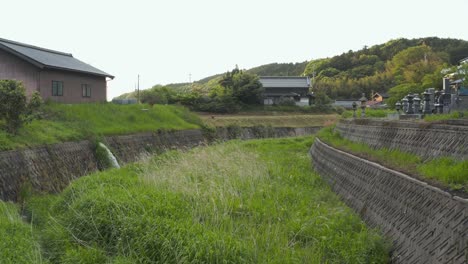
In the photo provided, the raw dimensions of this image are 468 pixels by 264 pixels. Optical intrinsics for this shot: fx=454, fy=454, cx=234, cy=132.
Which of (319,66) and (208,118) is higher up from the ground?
(319,66)

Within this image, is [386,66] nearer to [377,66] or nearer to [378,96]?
[377,66]

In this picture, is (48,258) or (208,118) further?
(208,118)

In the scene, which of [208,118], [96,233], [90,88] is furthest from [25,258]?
[208,118]

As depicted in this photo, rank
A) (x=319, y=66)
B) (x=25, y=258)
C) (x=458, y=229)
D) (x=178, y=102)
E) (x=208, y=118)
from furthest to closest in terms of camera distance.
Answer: (x=319, y=66) < (x=178, y=102) < (x=208, y=118) < (x=25, y=258) < (x=458, y=229)

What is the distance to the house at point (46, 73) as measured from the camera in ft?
78.6

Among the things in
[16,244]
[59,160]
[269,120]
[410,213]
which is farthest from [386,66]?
[16,244]

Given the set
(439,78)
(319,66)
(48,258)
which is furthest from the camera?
(319,66)

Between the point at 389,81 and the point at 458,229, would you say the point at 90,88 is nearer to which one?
the point at 458,229

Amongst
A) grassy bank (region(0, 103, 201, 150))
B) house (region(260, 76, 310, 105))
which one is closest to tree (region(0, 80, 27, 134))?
grassy bank (region(0, 103, 201, 150))

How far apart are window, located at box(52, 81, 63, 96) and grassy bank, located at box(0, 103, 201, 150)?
1520 mm

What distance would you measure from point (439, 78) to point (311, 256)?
83.2 feet

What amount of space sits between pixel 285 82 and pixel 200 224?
58.8m

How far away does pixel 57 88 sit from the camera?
25.7 meters

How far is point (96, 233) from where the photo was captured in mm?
7781
